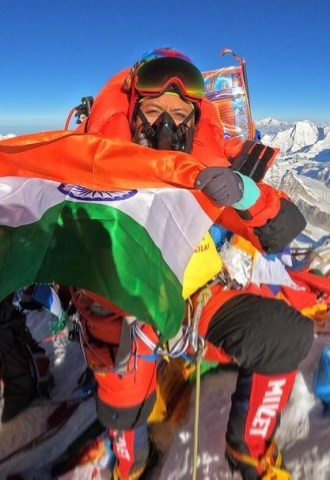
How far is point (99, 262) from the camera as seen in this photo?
1434 millimetres

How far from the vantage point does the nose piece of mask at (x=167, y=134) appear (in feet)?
8.02

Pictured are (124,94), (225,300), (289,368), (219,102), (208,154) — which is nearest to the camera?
(289,368)

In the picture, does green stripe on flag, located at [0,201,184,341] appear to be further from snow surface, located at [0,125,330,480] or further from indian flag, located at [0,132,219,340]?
snow surface, located at [0,125,330,480]

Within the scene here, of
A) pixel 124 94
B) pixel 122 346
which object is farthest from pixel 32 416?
pixel 124 94

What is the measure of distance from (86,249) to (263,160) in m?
1.21

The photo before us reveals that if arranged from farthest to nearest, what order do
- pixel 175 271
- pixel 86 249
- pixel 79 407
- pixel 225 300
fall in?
pixel 79 407 < pixel 225 300 < pixel 175 271 < pixel 86 249

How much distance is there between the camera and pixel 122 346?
6.06 ft

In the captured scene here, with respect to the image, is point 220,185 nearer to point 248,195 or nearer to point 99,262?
point 248,195

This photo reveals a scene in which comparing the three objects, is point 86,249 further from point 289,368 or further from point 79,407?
point 79,407

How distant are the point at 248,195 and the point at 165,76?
130 cm

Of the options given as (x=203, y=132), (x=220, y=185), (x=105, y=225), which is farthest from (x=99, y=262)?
(x=203, y=132)

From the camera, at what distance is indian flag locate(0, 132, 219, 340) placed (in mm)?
1380

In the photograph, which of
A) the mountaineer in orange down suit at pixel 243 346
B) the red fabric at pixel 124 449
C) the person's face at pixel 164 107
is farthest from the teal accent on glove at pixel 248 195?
the red fabric at pixel 124 449

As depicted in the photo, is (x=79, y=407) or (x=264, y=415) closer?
(x=264, y=415)
